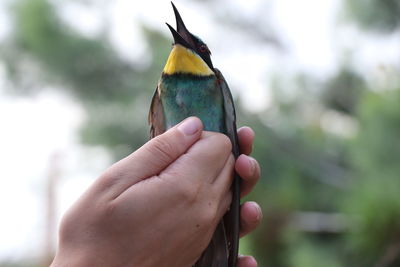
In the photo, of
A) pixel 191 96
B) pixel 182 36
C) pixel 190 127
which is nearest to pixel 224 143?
pixel 190 127

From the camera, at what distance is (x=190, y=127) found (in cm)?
73

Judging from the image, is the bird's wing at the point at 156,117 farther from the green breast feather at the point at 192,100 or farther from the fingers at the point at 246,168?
the fingers at the point at 246,168

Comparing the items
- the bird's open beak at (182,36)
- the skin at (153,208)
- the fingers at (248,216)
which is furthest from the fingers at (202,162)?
the bird's open beak at (182,36)

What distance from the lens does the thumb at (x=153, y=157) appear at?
2.12 ft

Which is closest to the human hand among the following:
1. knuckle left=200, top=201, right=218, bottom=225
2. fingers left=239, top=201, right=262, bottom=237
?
fingers left=239, top=201, right=262, bottom=237

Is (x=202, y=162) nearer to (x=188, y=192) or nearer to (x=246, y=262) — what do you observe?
(x=188, y=192)

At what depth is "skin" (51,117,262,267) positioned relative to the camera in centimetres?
61

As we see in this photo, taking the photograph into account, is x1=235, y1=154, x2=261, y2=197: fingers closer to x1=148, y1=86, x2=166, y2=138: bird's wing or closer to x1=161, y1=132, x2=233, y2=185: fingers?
x1=161, y1=132, x2=233, y2=185: fingers

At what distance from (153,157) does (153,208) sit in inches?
2.8

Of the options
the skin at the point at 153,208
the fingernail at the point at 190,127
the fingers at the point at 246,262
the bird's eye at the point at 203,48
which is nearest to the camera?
the skin at the point at 153,208

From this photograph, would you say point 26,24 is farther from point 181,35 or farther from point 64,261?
point 64,261

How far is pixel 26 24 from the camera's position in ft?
10.9

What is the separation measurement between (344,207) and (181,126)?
6.58ft

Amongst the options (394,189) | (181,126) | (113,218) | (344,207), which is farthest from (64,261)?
(344,207)
